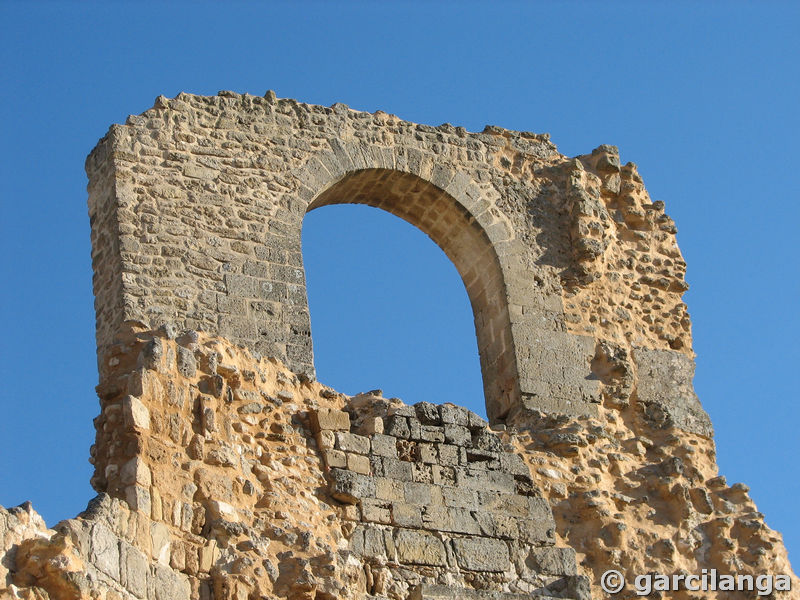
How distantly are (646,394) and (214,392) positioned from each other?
13.4 feet

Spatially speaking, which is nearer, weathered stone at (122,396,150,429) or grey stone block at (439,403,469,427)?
weathered stone at (122,396,150,429)

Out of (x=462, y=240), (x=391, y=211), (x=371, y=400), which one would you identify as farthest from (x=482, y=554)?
(x=391, y=211)

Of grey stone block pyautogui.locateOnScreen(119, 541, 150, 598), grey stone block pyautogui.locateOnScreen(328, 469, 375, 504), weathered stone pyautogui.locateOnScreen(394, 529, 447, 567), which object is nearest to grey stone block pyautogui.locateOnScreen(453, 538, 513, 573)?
weathered stone pyautogui.locateOnScreen(394, 529, 447, 567)

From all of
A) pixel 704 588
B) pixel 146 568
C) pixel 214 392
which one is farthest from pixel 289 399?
pixel 704 588

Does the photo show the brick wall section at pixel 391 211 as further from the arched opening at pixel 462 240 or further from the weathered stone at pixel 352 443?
the weathered stone at pixel 352 443

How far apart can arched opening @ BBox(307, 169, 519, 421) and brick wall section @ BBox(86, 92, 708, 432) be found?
0.05 ft

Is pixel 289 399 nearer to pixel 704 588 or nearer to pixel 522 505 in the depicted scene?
pixel 522 505

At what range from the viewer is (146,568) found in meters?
8.27

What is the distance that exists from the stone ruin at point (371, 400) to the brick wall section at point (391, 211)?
0.02 m

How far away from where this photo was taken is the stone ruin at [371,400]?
900cm

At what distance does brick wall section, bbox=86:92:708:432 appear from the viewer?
11.4 meters

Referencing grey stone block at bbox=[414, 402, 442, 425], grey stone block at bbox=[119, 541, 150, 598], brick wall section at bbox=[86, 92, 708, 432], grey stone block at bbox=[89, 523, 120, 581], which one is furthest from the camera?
brick wall section at bbox=[86, 92, 708, 432]

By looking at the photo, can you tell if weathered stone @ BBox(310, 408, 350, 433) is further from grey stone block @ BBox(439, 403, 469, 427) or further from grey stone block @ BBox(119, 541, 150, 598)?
grey stone block @ BBox(119, 541, 150, 598)

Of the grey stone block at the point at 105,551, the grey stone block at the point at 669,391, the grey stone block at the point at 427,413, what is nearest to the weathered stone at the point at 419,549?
the grey stone block at the point at 427,413
